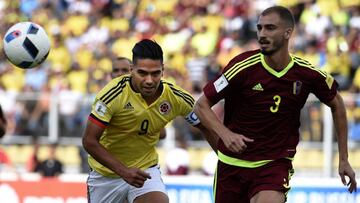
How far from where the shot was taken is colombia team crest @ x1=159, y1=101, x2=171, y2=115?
8227mm

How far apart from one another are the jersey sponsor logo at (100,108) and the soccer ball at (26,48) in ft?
5.91

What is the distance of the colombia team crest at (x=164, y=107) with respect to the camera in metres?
8.23

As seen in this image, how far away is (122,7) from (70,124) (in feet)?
23.0

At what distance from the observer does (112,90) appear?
797cm

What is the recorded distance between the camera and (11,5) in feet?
78.8

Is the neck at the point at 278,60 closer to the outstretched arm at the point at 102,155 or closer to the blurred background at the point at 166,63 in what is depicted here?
the outstretched arm at the point at 102,155

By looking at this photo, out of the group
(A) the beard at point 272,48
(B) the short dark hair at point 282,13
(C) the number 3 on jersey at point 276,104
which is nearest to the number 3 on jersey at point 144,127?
(C) the number 3 on jersey at point 276,104

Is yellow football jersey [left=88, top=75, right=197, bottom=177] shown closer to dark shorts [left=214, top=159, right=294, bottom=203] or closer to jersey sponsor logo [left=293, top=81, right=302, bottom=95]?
dark shorts [left=214, top=159, right=294, bottom=203]

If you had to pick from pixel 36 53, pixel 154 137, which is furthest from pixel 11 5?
pixel 154 137

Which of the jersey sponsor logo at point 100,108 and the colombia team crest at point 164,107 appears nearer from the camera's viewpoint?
the jersey sponsor logo at point 100,108

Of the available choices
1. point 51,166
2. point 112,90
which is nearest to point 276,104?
point 112,90

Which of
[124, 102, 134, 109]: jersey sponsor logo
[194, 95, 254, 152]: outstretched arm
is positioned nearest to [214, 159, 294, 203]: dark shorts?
[194, 95, 254, 152]: outstretched arm

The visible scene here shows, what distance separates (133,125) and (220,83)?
89 centimetres

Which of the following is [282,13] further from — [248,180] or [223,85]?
[248,180]
